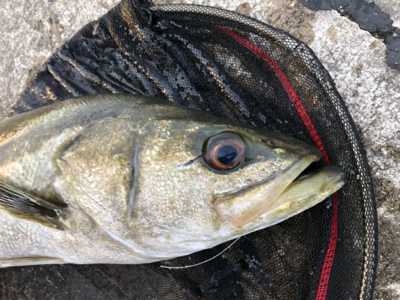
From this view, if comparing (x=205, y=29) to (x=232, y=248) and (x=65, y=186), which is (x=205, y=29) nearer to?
(x=65, y=186)

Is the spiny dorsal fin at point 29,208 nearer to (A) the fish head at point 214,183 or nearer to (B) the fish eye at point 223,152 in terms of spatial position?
(A) the fish head at point 214,183

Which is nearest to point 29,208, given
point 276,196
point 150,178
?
point 150,178

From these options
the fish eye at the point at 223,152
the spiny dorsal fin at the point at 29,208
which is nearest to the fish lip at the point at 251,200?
the fish eye at the point at 223,152

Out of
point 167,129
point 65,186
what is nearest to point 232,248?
point 167,129

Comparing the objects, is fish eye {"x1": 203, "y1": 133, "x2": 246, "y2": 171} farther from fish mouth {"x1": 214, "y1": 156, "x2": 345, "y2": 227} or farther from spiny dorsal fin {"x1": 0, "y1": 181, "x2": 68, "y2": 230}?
spiny dorsal fin {"x1": 0, "y1": 181, "x2": 68, "y2": 230}

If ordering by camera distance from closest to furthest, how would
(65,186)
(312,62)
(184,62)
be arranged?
1. (65,186)
2. (312,62)
3. (184,62)

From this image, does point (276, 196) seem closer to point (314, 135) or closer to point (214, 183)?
point (214, 183)
